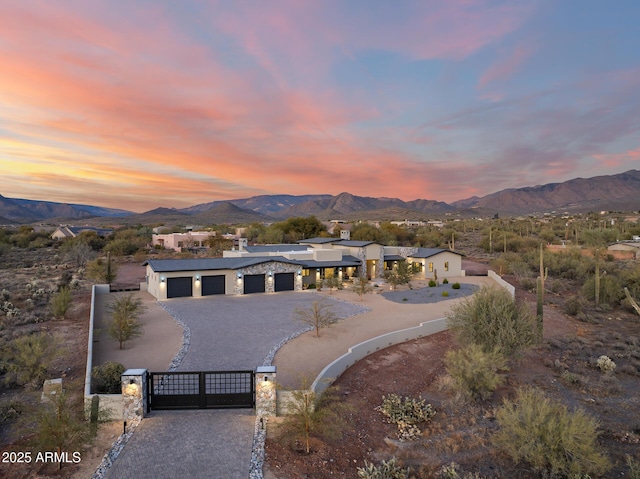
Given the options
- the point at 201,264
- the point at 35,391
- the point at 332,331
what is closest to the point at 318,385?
the point at 332,331

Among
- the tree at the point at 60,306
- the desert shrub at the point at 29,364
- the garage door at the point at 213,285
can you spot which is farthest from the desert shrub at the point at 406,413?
the tree at the point at 60,306

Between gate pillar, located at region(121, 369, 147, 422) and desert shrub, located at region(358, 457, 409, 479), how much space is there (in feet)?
20.4

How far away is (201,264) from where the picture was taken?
2792 cm

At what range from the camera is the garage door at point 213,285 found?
90.4ft

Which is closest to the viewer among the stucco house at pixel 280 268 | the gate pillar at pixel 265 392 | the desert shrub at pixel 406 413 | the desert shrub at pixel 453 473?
the desert shrub at pixel 453 473

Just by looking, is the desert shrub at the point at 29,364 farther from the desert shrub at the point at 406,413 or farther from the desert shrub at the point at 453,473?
the desert shrub at the point at 453,473

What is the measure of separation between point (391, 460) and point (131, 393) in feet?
23.6

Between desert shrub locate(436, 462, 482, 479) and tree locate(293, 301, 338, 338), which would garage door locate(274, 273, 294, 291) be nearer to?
tree locate(293, 301, 338, 338)

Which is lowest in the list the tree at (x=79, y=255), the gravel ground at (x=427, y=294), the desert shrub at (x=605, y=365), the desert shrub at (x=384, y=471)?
the desert shrub at (x=605, y=365)

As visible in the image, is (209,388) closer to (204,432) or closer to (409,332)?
(204,432)

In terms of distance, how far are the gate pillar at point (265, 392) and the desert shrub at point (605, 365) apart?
14.0 metres

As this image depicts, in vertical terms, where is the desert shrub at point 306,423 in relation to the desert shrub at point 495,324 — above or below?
below

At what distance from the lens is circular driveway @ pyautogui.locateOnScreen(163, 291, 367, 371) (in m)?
14.6

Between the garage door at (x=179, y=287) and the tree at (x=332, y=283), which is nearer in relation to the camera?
the garage door at (x=179, y=287)
